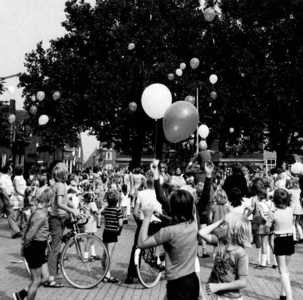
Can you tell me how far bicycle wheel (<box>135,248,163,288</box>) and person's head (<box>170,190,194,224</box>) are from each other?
3.64 metres

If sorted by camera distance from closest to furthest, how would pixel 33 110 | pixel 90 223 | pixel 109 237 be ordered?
pixel 109 237 → pixel 90 223 → pixel 33 110

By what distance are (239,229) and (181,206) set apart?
0.54m

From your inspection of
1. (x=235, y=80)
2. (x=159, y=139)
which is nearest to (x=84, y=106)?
(x=159, y=139)

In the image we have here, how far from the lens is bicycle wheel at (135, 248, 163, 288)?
7816 millimetres

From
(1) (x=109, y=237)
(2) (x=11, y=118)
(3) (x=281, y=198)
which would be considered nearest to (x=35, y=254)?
(1) (x=109, y=237)

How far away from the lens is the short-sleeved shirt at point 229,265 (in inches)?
173

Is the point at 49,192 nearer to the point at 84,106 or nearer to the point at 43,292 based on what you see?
the point at 43,292

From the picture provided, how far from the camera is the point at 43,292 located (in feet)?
24.4

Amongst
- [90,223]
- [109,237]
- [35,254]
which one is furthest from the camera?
[90,223]

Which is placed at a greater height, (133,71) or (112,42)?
(112,42)

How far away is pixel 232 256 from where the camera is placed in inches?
174

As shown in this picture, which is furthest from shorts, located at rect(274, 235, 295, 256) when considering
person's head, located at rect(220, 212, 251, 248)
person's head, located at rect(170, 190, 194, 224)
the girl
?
the girl

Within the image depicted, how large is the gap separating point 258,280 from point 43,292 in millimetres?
3448

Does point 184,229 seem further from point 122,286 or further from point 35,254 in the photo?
point 122,286
